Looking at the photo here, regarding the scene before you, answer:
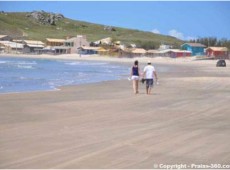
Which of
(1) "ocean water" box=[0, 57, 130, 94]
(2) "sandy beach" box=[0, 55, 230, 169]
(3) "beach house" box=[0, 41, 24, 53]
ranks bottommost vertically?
(1) "ocean water" box=[0, 57, 130, 94]

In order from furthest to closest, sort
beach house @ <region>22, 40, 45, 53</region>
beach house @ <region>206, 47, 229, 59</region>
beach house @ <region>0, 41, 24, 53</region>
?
1. beach house @ <region>22, 40, 45, 53</region>
2. beach house @ <region>0, 41, 24, 53</region>
3. beach house @ <region>206, 47, 229, 59</region>

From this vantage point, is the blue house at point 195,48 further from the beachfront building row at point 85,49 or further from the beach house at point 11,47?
the beach house at point 11,47

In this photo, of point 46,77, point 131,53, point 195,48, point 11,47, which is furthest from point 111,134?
point 11,47

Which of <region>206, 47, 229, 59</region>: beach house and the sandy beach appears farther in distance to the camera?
<region>206, 47, 229, 59</region>: beach house

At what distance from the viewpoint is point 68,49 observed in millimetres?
128125

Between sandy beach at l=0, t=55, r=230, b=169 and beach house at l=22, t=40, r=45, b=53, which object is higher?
beach house at l=22, t=40, r=45, b=53

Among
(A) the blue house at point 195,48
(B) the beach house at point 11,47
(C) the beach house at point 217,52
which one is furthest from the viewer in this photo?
(B) the beach house at point 11,47

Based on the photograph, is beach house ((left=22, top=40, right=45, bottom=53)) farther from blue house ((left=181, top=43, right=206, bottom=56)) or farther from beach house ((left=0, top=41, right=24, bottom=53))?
blue house ((left=181, top=43, right=206, bottom=56))

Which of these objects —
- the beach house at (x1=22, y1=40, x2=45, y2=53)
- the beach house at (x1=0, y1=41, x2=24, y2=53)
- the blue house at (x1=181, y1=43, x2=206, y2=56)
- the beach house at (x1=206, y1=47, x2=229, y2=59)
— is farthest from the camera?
the beach house at (x1=22, y1=40, x2=45, y2=53)

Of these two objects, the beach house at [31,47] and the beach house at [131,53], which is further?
the beach house at [31,47]

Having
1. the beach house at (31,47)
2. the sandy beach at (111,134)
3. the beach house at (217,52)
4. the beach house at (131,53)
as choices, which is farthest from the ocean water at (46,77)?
the beach house at (31,47)

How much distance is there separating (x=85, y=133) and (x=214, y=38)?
132130 mm

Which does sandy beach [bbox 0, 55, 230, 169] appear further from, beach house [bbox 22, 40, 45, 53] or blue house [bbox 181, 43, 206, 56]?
beach house [bbox 22, 40, 45, 53]

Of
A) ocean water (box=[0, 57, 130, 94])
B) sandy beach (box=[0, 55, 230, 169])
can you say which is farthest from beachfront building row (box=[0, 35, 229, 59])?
sandy beach (box=[0, 55, 230, 169])
